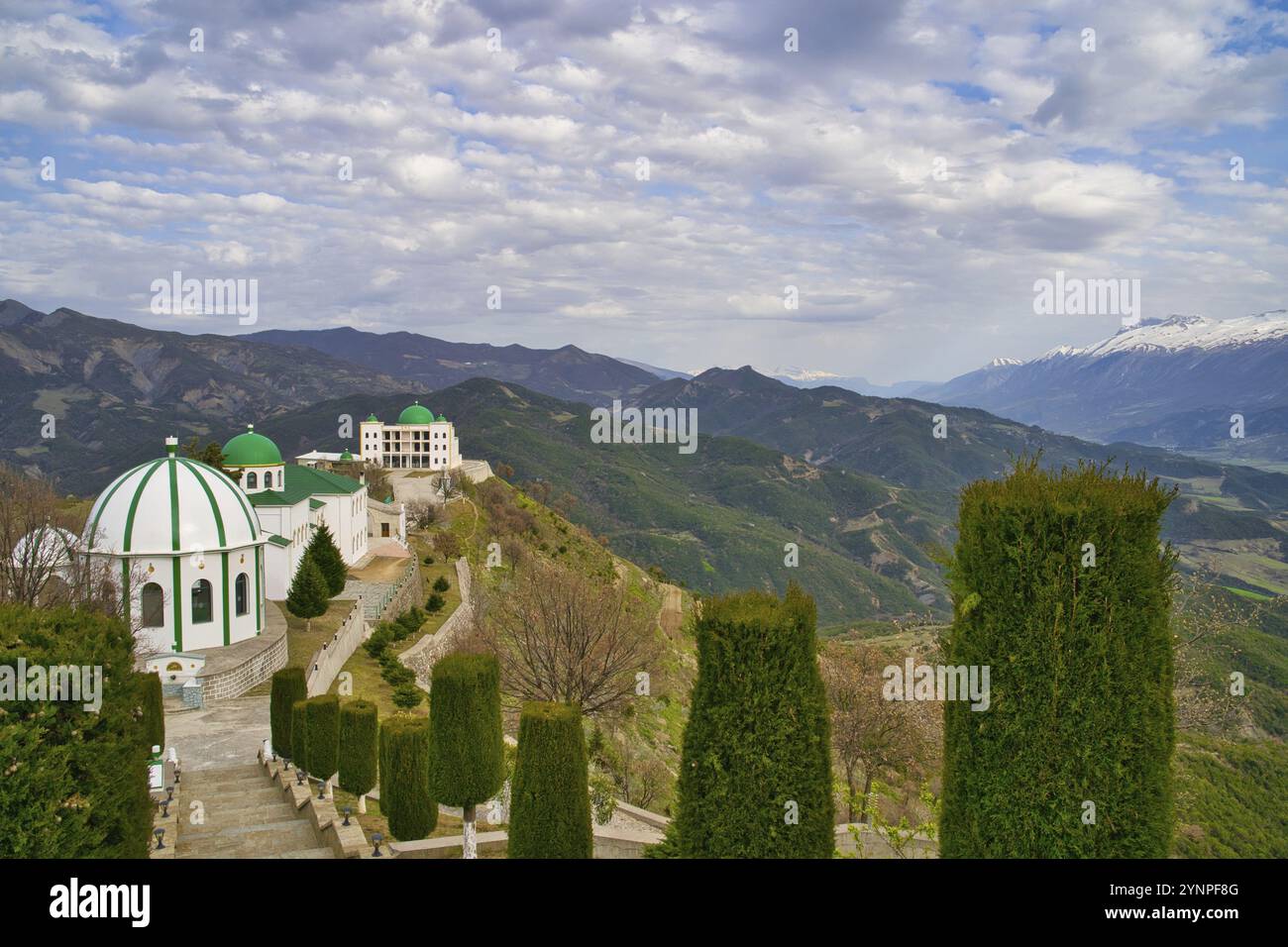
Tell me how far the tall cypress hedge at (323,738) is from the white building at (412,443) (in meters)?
67.8

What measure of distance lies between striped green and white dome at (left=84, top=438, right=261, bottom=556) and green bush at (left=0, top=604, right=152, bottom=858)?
21.1 metres

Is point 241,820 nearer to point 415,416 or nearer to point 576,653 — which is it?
point 576,653

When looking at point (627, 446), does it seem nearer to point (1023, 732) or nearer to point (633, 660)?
point (633, 660)

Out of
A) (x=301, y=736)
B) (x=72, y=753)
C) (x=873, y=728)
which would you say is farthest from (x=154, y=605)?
(x=873, y=728)

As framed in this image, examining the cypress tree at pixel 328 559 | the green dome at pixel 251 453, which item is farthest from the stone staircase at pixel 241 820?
the green dome at pixel 251 453

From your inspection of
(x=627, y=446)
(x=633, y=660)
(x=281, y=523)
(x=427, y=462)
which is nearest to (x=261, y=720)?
(x=633, y=660)

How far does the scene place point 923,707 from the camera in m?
26.8

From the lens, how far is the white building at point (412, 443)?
83562 mm

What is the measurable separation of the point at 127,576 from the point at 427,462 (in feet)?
188

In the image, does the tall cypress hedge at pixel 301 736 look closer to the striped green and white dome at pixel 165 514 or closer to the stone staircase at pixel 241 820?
the stone staircase at pixel 241 820

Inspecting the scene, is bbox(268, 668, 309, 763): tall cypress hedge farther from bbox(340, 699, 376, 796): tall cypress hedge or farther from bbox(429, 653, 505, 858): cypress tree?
bbox(429, 653, 505, 858): cypress tree

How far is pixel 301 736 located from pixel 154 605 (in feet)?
47.6

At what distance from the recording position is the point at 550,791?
32.7ft

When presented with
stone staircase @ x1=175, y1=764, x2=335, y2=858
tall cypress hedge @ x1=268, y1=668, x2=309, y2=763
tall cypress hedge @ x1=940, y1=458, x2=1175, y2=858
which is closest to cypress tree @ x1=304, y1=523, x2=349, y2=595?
stone staircase @ x1=175, y1=764, x2=335, y2=858
